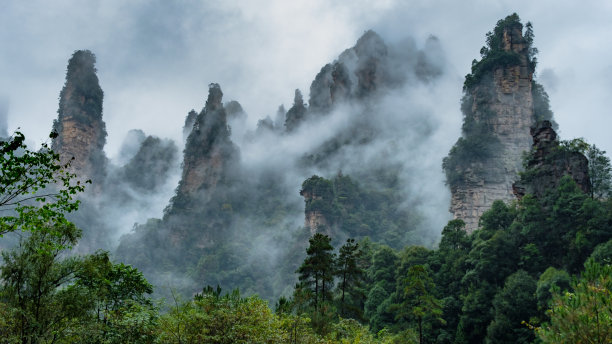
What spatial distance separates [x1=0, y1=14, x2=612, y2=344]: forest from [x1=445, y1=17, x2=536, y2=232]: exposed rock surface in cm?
51

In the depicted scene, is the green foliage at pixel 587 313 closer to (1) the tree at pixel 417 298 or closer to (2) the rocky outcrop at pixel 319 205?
(1) the tree at pixel 417 298

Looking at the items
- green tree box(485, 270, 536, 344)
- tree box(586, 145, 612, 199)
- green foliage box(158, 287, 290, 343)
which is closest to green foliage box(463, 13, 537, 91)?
tree box(586, 145, 612, 199)

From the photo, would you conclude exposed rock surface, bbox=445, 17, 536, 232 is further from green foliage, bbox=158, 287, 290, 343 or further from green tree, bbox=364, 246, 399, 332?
green foliage, bbox=158, 287, 290, 343

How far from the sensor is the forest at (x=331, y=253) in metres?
15.8

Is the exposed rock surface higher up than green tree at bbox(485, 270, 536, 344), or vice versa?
the exposed rock surface

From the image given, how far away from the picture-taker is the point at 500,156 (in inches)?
3078

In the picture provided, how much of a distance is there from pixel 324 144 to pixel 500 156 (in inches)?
2809

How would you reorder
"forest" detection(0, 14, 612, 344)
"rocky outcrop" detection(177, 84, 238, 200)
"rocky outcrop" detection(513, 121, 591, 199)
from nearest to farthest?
"forest" detection(0, 14, 612, 344)
"rocky outcrop" detection(513, 121, 591, 199)
"rocky outcrop" detection(177, 84, 238, 200)

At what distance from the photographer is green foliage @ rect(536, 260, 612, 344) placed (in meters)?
13.5

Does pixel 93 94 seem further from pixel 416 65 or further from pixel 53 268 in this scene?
pixel 53 268

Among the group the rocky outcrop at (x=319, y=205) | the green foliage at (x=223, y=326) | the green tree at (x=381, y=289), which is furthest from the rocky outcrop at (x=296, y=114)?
the green foliage at (x=223, y=326)

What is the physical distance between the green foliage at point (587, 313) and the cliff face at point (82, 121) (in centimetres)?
12984

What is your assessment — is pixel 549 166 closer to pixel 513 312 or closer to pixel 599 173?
pixel 599 173

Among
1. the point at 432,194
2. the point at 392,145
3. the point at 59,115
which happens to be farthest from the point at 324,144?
the point at 59,115
